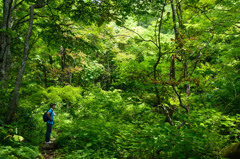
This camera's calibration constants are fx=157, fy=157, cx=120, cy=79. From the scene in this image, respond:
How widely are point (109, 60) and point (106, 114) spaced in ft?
30.2

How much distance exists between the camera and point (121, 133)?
12.5ft

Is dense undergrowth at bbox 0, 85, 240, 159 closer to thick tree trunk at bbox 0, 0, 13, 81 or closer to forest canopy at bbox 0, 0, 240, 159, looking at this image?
forest canopy at bbox 0, 0, 240, 159

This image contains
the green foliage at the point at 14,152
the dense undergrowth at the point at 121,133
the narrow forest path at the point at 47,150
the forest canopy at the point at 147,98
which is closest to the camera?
the green foliage at the point at 14,152

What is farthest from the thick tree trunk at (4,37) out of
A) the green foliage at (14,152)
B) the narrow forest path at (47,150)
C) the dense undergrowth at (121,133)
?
the green foliage at (14,152)

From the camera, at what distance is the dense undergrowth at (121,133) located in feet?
9.03

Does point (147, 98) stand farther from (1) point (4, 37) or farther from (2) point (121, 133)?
(1) point (4, 37)

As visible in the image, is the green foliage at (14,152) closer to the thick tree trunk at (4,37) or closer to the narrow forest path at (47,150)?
the narrow forest path at (47,150)

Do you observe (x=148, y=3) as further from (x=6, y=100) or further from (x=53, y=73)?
(x=53, y=73)

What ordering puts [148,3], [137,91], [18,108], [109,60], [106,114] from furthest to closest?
[109,60] → [106,114] → [137,91] → [148,3] → [18,108]

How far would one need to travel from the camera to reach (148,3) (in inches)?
193

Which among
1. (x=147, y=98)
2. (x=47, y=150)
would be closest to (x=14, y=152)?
(x=47, y=150)

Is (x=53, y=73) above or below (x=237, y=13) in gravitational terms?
below

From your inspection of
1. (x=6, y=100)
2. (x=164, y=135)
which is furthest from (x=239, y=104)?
(x=6, y=100)

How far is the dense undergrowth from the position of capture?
2.75m
